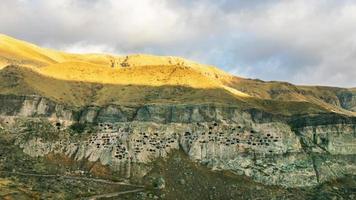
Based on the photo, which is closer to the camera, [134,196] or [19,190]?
[19,190]

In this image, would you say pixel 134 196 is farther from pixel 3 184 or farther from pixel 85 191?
pixel 3 184

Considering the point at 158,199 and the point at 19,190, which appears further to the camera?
the point at 158,199

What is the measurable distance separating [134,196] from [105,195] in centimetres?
1092

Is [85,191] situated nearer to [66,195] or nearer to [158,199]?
[66,195]

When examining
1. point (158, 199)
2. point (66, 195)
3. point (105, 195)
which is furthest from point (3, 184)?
point (158, 199)

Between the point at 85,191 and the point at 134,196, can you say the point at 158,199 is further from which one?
the point at 85,191

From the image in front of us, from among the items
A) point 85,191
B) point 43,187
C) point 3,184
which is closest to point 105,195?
point 85,191

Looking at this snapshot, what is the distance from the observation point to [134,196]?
199 m

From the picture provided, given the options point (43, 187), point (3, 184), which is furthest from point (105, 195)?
point (3, 184)

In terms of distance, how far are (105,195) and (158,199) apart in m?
19.9

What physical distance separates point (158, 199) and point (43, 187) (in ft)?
141

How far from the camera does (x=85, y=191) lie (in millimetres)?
198500

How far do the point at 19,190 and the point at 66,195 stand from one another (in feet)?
54.7

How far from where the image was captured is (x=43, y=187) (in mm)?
195125
